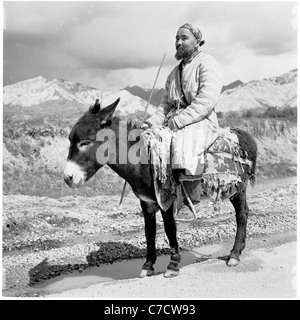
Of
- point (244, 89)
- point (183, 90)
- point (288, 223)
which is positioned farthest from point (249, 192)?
point (244, 89)

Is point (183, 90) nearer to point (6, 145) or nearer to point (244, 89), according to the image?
point (6, 145)

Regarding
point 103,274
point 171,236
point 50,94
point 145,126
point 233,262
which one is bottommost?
point 103,274

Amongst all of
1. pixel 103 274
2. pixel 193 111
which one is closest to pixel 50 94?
pixel 103 274

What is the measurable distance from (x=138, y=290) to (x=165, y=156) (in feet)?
5.83

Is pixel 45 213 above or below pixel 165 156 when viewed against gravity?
below

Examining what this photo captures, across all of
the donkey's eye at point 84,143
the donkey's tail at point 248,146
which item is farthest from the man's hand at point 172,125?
the donkey's tail at point 248,146

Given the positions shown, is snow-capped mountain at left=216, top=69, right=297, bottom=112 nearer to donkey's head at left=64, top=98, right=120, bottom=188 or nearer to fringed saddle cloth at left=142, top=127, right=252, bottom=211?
fringed saddle cloth at left=142, top=127, right=252, bottom=211

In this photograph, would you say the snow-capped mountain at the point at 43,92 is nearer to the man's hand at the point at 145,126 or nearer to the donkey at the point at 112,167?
the man's hand at the point at 145,126

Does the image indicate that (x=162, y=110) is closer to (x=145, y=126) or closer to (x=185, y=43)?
(x=145, y=126)

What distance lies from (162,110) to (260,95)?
1688 inches

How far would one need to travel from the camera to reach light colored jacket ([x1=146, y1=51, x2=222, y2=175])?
5.52 meters

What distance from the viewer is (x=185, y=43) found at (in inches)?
228

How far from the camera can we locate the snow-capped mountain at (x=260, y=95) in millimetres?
43312

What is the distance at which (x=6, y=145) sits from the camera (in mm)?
17297
